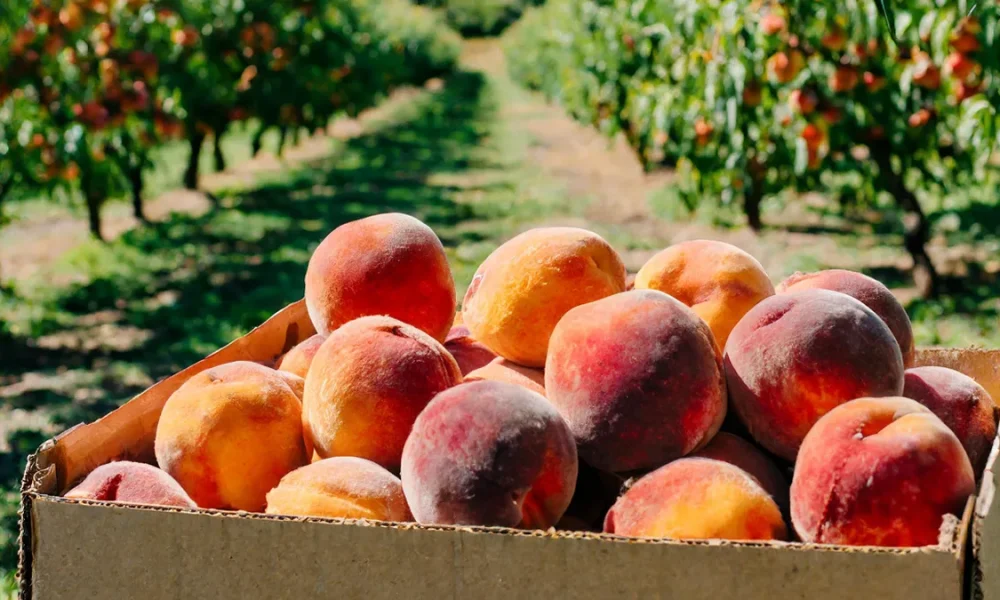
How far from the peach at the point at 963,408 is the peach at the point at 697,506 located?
299 mm

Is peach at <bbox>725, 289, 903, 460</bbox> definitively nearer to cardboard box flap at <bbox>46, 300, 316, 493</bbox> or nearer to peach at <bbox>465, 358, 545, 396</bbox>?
peach at <bbox>465, 358, 545, 396</bbox>

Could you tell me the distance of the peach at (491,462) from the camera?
1126 millimetres

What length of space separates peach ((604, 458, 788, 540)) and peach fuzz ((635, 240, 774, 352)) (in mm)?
347

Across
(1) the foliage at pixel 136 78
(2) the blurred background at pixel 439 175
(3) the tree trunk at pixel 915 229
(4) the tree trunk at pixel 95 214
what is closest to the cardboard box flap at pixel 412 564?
(2) the blurred background at pixel 439 175

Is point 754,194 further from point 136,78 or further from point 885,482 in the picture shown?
point 885,482

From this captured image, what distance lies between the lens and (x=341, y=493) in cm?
123

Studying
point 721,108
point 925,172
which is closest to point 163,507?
point 721,108

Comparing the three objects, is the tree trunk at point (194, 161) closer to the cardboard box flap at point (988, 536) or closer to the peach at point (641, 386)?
the peach at point (641, 386)

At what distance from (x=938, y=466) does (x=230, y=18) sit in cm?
1089

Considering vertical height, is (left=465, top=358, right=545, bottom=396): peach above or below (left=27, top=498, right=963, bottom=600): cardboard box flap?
below

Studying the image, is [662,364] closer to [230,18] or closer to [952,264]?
[952,264]

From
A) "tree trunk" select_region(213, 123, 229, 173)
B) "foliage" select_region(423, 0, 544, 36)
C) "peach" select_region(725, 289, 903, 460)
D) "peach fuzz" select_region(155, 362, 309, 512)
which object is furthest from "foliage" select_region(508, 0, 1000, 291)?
"foliage" select_region(423, 0, 544, 36)

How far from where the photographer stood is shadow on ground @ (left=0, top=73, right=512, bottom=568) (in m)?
4.81

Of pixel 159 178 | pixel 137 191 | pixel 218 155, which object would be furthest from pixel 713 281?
pixel 218 155
